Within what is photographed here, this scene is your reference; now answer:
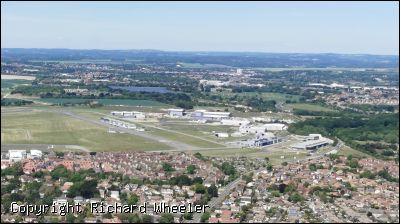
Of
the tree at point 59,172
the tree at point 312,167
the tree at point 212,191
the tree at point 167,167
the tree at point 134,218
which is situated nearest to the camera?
the tree at point 134,218

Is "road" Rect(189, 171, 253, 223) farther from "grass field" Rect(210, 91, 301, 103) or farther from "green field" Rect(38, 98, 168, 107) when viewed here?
"grass field" Rect(210, 91, 301, 103)

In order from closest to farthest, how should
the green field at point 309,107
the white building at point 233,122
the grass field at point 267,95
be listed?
the white building at point 233,122, the green field at point 309,107, the grass field at point 267,95

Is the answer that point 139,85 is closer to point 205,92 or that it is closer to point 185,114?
point 205,92

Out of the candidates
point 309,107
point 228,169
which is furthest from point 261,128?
point 309,107

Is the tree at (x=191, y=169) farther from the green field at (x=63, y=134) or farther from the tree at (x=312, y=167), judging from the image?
the green field at (x=63, y=134)

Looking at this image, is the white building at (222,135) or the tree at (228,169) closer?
the tree at (228,169)

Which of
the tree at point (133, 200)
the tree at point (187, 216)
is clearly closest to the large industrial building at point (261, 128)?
the tree at point (133, 200)

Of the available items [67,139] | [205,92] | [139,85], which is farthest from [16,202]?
[139,85]
